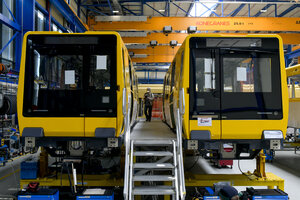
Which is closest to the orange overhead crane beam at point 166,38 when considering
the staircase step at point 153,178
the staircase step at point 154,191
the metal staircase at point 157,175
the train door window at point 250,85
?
the train door window at point 250,85

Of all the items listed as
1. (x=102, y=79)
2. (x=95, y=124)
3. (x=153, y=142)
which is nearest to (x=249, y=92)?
(x=153, y=142)

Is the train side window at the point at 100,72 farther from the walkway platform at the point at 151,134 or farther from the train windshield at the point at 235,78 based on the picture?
the train windshield at the point at 235,78

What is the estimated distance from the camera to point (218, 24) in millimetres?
10750

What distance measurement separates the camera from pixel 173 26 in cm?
1090

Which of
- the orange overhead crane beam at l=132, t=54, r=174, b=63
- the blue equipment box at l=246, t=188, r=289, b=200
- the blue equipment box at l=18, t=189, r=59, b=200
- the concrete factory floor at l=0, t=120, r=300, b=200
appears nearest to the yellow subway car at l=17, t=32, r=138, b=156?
the blue equipment box at l=18, t=189, r=59, b=200

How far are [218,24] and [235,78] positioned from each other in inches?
274

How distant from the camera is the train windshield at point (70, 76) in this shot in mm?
4500

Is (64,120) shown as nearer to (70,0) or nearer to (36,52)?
(36,52)

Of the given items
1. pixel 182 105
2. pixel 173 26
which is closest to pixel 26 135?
pixel 182 105

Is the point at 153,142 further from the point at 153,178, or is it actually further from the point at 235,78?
the point at 235,78

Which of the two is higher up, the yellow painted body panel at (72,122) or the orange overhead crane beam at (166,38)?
the orange overhead crane beam at (166,38)

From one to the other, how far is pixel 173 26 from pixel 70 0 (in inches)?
186

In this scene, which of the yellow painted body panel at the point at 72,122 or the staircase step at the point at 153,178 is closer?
the staircase step at the point at 153,178

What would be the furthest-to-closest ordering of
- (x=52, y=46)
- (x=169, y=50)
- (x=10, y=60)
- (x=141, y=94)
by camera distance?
(x=169, y=50)
(x=141, y=94)
(x=10, y=60)
(x=52, y=46)
